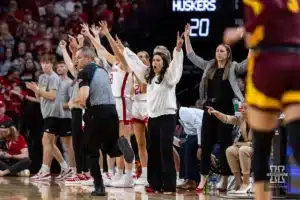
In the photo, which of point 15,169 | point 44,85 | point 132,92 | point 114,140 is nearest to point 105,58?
point 132,92

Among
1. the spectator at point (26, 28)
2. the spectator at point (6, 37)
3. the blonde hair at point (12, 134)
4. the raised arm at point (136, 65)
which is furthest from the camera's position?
the spectator at point (26, 28)

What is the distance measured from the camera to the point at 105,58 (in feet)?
31.1

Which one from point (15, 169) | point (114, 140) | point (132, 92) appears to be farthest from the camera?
point (15, 169)

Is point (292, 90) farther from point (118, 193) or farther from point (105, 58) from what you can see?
point (105, 58)

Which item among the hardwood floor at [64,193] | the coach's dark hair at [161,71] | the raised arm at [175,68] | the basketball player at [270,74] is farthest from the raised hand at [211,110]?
the basketball player at [270,74]

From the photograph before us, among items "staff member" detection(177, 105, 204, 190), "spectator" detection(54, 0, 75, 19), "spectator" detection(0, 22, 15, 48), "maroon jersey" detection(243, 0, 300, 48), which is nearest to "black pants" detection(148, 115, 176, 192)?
"staff member" detection(177, 105, 204, 190)

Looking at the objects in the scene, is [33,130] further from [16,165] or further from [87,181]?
[87,181]

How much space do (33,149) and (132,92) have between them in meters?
3.30

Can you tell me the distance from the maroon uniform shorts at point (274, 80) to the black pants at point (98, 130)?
364cm

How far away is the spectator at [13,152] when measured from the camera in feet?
36.5

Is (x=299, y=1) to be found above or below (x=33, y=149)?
above

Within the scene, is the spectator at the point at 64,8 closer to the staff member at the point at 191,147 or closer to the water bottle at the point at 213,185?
the staff member at the point at 191,147

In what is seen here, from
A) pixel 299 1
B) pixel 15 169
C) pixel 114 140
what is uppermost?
pixel 299 1

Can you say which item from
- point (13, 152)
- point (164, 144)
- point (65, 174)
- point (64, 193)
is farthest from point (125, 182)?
point (13, 152)
